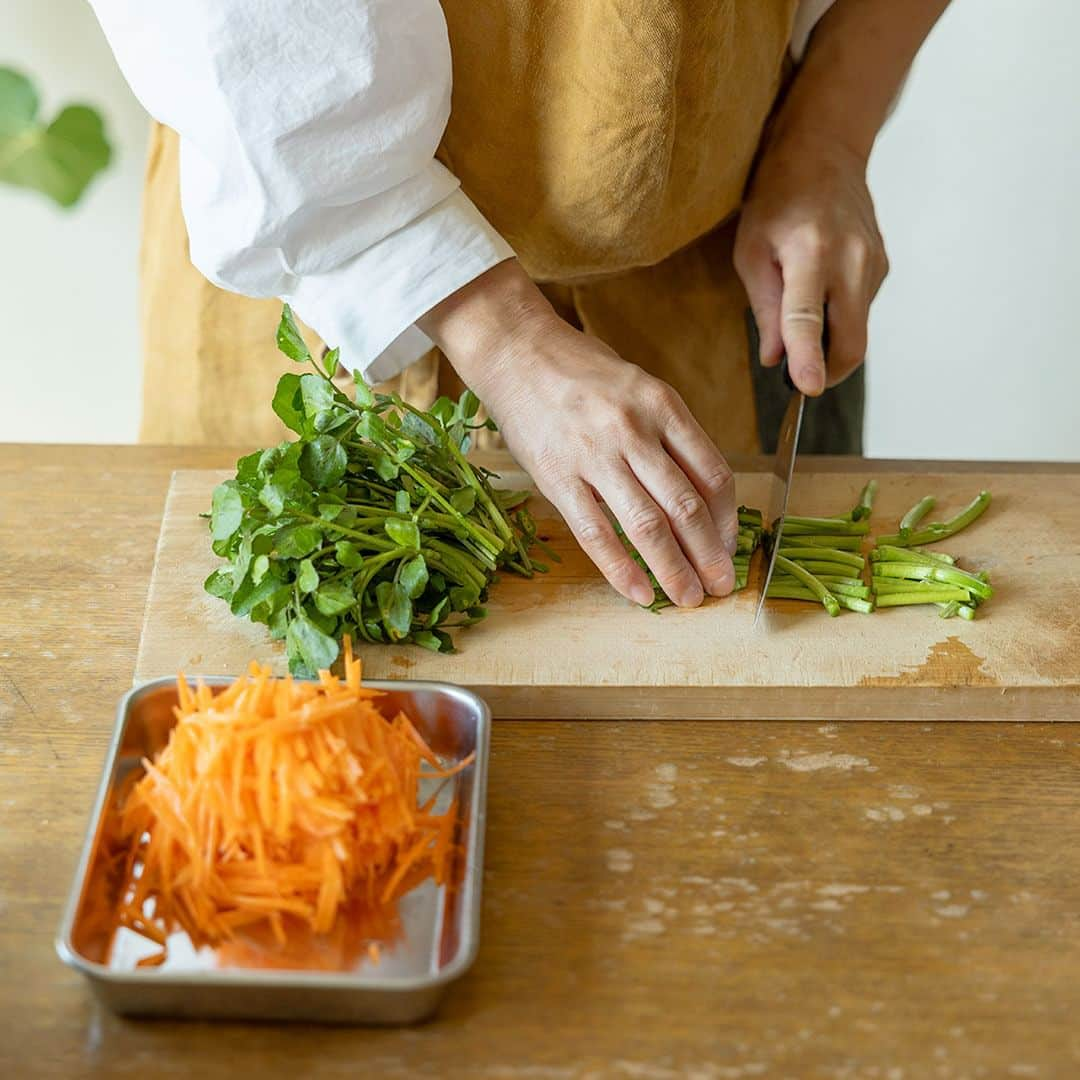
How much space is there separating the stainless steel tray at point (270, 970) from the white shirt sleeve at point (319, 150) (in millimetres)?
459

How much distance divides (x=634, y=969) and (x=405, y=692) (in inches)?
13.0

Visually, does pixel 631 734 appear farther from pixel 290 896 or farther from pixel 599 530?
pixel 290 896

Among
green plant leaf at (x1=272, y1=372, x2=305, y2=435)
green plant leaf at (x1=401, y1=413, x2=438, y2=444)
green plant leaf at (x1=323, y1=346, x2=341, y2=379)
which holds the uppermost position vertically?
green plant leaf at (x1=323, y1=346, x2=341, y2=379)

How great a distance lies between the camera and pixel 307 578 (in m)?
1.28

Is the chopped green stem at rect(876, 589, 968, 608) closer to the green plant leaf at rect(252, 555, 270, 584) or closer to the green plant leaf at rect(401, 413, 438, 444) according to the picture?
the green plant leaf at rect(401, 413, 438, 444)

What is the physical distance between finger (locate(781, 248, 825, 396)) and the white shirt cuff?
0.38 m

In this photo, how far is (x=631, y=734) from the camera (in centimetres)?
129

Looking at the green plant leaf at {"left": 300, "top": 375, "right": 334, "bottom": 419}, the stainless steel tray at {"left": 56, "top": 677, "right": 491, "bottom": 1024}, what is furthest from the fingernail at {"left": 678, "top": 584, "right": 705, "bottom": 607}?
the green plant leaf at {"left": 300, "top": 375, "right": 334, "bottom": 419}

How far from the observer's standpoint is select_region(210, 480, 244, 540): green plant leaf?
1.32 metres

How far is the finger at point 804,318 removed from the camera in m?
1.54

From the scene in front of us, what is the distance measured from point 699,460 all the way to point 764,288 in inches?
15.2

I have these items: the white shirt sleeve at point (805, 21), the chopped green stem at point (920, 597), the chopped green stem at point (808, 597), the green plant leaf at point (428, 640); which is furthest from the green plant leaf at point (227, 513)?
the white shirt sleeve at point (805, 21)

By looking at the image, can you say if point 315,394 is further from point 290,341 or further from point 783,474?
point 783,474

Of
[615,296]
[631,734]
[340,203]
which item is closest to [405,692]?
[631,734]
